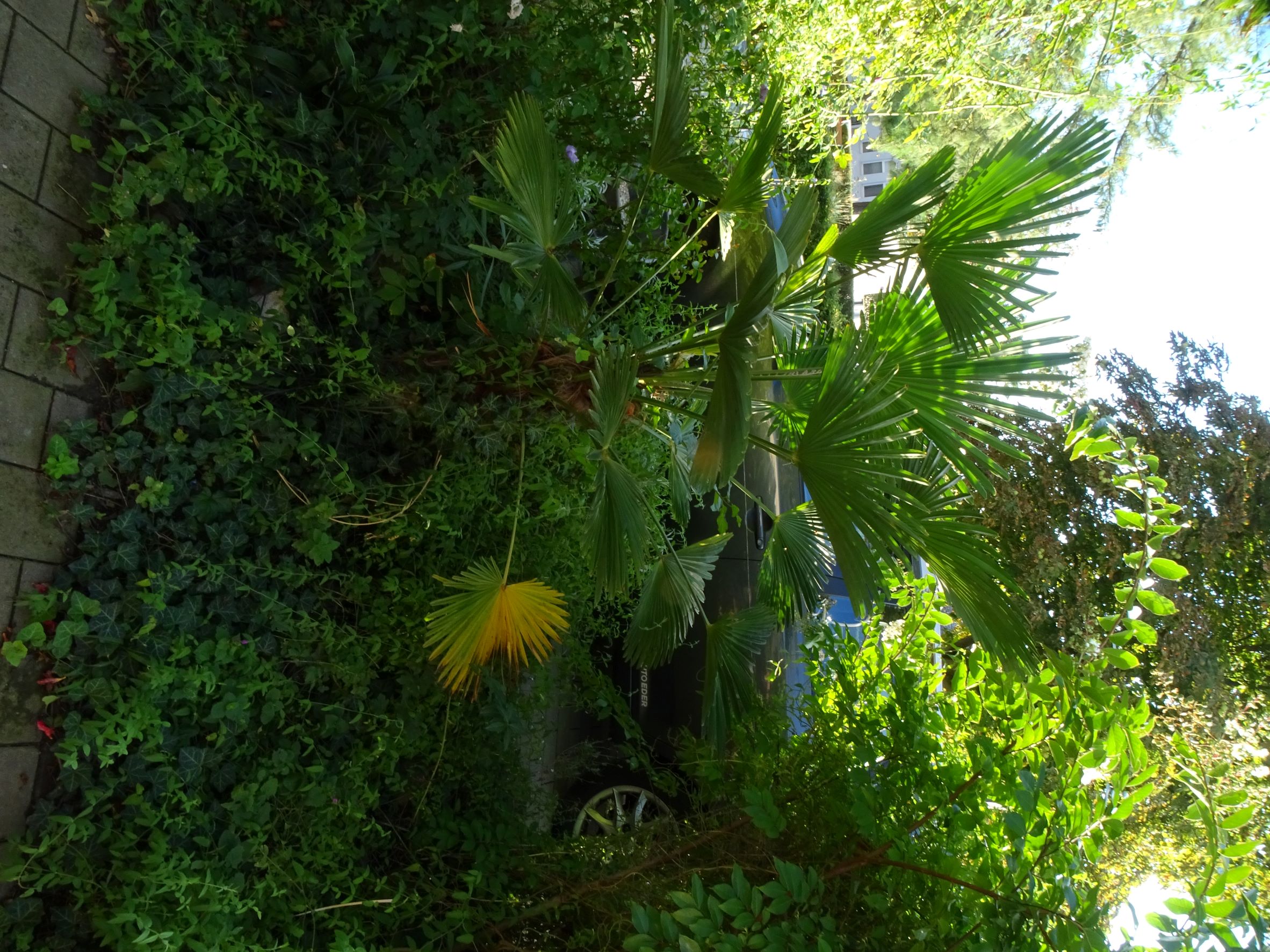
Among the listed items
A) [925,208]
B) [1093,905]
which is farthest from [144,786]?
[925,208]

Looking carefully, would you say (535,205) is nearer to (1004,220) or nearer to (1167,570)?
(1004,220)

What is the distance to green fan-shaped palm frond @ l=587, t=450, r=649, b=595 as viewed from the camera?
6.55 ft

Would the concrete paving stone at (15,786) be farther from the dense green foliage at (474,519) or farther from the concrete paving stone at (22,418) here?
the concrete paving stone at (22,418)

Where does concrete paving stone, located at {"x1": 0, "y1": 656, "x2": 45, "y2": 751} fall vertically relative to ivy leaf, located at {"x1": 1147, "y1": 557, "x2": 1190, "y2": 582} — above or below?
below

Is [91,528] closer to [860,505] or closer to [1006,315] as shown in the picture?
[860,505]

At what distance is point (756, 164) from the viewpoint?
2199 mm

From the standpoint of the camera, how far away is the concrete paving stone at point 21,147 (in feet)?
5.52

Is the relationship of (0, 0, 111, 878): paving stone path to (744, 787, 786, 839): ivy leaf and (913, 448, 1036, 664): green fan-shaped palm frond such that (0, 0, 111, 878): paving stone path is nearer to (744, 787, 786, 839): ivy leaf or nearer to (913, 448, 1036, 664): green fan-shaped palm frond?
(744, 787, 786, 839): ivy leaf

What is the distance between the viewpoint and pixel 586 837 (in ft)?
8.70

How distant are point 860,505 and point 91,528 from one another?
1.89 m

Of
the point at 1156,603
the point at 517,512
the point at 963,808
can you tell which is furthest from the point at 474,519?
the point at 1156,603

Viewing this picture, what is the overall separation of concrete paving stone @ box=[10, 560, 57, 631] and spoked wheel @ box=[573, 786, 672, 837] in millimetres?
2012

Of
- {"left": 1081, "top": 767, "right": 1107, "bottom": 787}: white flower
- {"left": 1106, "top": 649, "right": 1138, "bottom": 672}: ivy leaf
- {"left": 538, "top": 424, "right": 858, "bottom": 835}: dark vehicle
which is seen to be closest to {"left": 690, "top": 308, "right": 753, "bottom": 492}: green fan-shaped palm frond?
{"left": 1106, "top": 649, "right": 1138, "bottom": 672}: ivy leaf

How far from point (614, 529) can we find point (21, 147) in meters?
1.71
